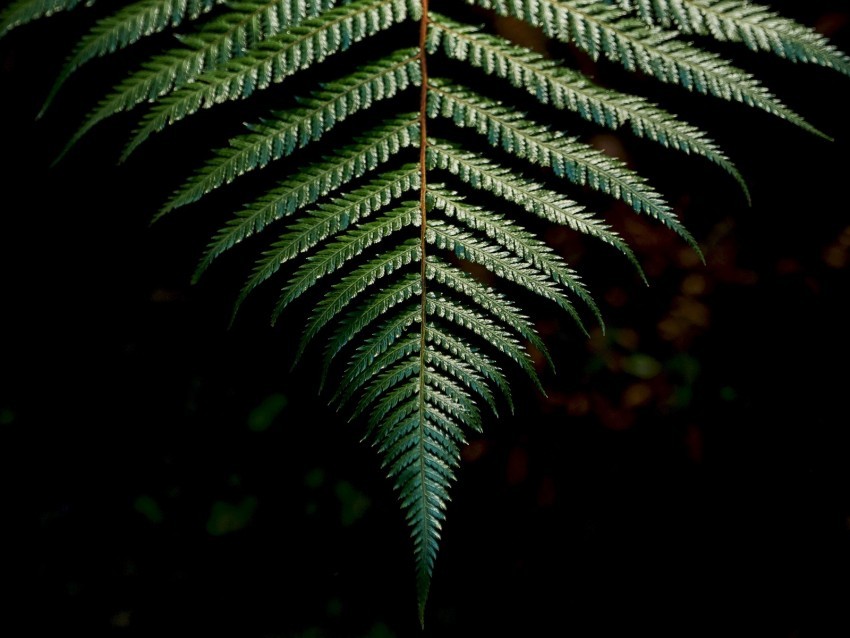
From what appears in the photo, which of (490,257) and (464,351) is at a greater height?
(490,257)

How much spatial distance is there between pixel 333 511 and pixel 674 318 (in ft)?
5.51

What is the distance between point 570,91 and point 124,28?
83 cm

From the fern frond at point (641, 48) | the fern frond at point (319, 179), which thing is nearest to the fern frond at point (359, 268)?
the fern frond at point (319, 179)

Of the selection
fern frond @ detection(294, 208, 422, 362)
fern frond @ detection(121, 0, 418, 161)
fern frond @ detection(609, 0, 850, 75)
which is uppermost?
fern frond @ detection(609, 0, 850, 75)

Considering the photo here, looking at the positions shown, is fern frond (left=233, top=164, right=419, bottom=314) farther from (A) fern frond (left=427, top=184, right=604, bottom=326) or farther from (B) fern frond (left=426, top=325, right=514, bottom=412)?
(B) fern frond (left=426, top=325, right=514, bottom=412)

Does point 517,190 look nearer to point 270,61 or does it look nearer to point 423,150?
point 423,150

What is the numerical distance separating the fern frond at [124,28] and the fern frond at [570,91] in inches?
19.6

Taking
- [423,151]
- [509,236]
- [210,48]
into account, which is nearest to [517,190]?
[509,236]

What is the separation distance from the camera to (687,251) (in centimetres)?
251

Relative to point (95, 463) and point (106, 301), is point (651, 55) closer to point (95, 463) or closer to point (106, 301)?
point (106, 301)

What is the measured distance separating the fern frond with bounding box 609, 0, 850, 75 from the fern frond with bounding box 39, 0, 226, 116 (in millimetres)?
842

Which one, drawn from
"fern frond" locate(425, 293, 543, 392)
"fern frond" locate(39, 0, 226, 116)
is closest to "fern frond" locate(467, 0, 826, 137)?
"fern frond" locate(425, 293, 543, 392)

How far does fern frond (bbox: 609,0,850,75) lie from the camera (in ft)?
3.33

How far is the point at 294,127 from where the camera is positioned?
1.10 meters
